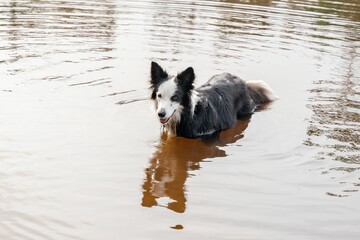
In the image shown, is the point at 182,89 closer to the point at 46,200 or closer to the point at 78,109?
the point at 78,109

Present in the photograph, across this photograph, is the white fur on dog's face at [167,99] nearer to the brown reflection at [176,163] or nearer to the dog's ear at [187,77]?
the dog's ear at [187,77]

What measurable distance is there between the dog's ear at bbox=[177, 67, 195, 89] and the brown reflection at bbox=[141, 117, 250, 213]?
99 centimetres

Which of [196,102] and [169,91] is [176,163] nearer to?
[169,91]

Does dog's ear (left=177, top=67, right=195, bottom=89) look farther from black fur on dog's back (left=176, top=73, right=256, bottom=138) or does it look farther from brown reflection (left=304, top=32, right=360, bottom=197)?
brown reflection (left=304, top=32, right=360, bottom=197)

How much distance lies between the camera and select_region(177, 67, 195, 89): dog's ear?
7.64 m

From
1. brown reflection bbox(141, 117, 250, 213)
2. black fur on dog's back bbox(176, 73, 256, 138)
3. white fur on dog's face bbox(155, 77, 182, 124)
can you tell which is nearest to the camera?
brown reflection bbox(141, 117, 250, 213)

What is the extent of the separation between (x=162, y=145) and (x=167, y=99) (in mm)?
757

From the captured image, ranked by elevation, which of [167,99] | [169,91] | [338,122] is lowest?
[338,122]

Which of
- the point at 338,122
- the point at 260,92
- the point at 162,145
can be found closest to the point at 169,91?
the point at 162,145

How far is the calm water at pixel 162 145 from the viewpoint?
18.0 feet

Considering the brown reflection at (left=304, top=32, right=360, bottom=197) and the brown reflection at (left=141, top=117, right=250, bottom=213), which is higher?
the brown reflection at (left=304, top=32, right=360, bottom=197)

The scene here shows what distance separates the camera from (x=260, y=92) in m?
10.1

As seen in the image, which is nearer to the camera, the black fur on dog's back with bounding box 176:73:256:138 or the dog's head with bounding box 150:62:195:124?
the dog's head with bounding box 150:62:195:124

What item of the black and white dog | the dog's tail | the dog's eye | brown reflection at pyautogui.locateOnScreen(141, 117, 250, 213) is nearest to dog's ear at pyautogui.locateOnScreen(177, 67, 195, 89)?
the black and white dog
